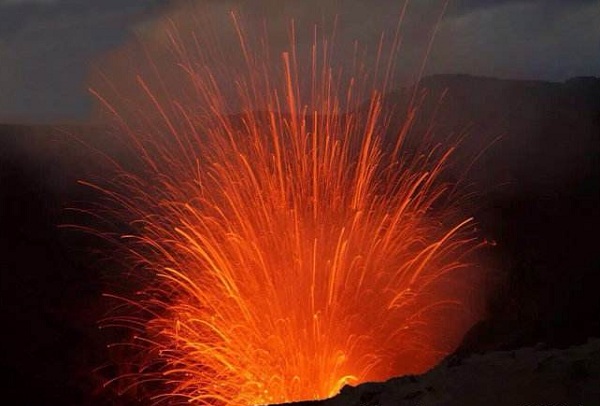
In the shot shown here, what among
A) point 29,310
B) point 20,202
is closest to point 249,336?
point 29,310

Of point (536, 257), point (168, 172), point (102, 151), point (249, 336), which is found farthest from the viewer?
point (102, 151)

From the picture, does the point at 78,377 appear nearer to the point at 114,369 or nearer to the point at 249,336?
the point at 114,369

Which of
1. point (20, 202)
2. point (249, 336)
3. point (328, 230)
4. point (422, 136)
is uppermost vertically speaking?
point (422, 136)

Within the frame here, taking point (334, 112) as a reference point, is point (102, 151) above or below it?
above

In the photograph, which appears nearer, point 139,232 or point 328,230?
point 328,230

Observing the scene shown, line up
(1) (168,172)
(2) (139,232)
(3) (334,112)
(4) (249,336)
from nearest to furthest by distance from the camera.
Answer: (3) (334,112) → (4) (249,336) → (2) (139,232) → (1) (168,172)

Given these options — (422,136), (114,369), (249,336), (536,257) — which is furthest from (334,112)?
→ (422,136)
